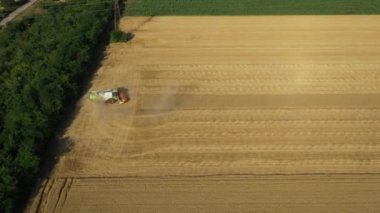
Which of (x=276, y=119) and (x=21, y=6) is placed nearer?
(x=276, y=119)

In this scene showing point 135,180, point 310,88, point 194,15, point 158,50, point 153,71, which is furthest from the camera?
point 194,15

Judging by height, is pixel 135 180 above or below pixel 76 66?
below

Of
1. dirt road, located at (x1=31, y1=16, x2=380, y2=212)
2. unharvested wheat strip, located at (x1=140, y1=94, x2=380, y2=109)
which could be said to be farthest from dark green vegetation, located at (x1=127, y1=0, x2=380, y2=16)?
unharvested wheat strip, located at (x1=140, y1=94, x2=380, y2=109)

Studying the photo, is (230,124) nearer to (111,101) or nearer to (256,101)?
(256,101)

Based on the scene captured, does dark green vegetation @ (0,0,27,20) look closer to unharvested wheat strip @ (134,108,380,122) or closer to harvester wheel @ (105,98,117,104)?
harvester wheel @ (105,98,117,104)

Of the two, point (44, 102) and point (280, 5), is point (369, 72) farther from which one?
point (44, 102)

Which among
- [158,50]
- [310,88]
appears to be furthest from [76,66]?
[310,88]
